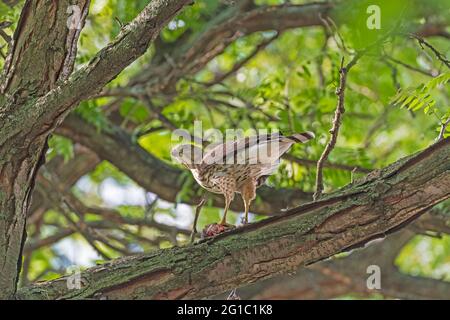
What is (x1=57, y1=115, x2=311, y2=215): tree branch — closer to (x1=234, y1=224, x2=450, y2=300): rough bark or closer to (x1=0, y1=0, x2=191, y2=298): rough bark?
(x1=234, y1=224, x2=450, y2=300): rough bark

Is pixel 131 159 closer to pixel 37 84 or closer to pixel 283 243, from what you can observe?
pixel 37 84

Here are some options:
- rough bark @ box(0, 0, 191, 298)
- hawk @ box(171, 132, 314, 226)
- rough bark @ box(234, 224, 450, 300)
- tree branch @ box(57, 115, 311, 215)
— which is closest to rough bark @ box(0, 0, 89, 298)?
rough bark @ box(0, 0, 191, 298)

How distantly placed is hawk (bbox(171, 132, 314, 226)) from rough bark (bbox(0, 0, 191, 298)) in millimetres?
879

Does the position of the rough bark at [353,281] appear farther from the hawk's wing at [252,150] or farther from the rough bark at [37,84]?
the rough bark at [37,84]

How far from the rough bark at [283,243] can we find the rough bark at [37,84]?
0.39 meters

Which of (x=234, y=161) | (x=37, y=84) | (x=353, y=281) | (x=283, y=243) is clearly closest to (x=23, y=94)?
(x=37, y=84)

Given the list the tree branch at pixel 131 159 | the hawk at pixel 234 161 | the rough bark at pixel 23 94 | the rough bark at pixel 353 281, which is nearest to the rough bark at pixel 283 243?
the rough bark at pixel 23 94

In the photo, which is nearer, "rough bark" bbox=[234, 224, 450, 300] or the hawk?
the hawk

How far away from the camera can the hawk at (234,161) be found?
4.25 m

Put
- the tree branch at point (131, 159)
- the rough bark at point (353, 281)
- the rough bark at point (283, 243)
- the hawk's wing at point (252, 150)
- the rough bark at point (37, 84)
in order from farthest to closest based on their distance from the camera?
the rough bark at point (353, 281), the tree branch at point (131, 159), the hawk's wing at point (252, 150), the rough bark at point (37, 84), the rough bark at point (283, 243)

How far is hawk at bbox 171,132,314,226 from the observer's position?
167 inches

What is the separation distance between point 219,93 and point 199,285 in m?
3.30
